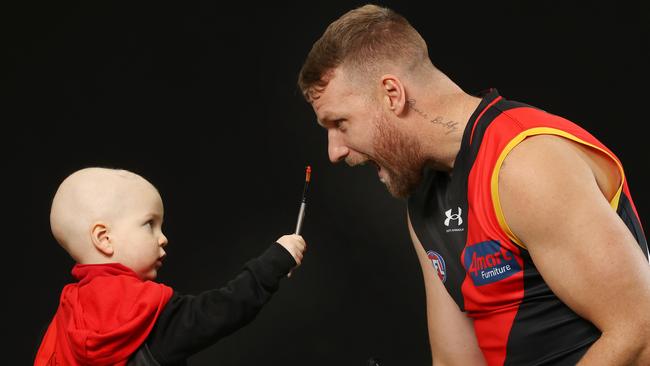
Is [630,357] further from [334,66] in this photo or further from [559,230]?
[334,66]

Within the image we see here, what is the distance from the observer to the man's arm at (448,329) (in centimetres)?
219

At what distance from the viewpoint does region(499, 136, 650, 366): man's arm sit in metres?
1.65

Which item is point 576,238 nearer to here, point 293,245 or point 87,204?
point 293,245

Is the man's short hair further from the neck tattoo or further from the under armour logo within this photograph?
the under armour logo

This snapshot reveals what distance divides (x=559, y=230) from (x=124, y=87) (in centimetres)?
202

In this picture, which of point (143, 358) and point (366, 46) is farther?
point (366, 46)

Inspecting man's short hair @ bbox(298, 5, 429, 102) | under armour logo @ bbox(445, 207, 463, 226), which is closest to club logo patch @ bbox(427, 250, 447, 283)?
under armour logo @ bbox(445, 207, 463, 226)

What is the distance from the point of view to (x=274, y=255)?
6.63ft

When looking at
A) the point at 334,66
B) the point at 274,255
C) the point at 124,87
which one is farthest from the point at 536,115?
the point at 124,87

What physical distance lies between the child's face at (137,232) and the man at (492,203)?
48cm

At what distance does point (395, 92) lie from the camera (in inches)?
79.6

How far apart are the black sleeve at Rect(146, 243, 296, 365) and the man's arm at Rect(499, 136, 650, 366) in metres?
0.61

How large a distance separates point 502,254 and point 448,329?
16.8 inches

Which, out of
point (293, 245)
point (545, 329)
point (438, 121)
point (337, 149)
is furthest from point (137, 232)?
point (545, 329)
